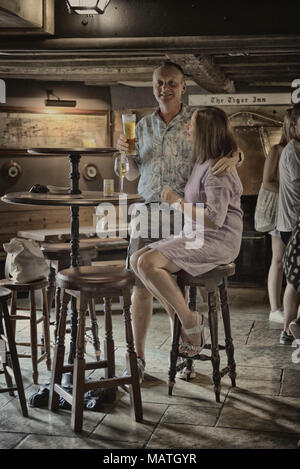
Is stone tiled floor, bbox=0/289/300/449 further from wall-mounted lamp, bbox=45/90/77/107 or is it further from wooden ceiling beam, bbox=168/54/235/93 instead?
wall-mounted lamp, bbox=45/90/77/107

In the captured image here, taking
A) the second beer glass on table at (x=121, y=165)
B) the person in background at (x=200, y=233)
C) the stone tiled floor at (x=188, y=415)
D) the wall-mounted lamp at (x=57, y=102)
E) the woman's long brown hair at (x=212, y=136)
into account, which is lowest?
the stone tiled floor at (x=188, y=415)

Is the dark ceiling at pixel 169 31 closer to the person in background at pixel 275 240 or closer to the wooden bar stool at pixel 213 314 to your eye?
the person in background at pixel 275 240

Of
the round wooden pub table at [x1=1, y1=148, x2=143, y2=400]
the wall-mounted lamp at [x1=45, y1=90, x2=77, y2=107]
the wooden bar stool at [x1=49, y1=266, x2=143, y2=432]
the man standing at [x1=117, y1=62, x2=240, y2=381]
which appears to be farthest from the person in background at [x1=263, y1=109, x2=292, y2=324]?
the wall-mounted lamp at [x1=45, y1=90, x2=77, y2=107]

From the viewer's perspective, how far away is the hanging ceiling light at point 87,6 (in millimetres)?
4512

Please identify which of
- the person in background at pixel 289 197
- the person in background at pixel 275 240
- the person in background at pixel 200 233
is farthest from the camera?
A: the person in background at pixel 275 240

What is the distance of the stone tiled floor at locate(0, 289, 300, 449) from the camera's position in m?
3.43

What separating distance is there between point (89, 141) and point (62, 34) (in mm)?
2950

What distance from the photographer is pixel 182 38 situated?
4840 millimetres

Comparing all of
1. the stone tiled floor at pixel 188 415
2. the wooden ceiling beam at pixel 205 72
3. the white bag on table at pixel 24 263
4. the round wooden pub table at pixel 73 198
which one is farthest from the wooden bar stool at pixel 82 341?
the wooden ceiling beam at pixel 205 72

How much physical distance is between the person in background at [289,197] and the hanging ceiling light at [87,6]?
5.43 ft

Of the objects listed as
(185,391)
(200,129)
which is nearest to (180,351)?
(185,391)

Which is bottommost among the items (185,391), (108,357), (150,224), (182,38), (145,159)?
(185,391)
